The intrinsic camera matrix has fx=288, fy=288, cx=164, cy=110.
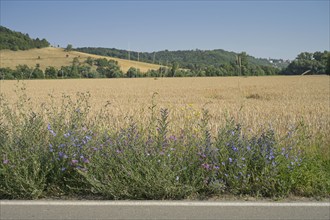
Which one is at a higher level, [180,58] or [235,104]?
[180,58]

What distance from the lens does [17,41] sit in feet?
340

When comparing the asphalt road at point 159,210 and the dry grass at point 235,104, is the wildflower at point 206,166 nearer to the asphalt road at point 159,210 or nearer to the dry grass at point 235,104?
the asphalt road at point 159,210

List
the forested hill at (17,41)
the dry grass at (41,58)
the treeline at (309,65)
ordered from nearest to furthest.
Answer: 1. the treeline at (309,65)
2. the dry grass at (41,58)
3. the forested hill at (17,41)

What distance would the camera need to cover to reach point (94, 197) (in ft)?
12.7

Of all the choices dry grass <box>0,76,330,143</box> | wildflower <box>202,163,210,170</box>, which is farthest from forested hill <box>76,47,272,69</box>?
wildflower <box>202,163,210,170</box>

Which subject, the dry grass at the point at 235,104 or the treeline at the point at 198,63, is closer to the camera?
the dry grass at the point at 235,104

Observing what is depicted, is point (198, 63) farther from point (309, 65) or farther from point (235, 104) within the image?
point (309, 65)

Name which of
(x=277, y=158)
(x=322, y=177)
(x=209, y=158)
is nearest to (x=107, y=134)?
(x=209, y=158)

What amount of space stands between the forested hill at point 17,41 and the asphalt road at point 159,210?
10870cm

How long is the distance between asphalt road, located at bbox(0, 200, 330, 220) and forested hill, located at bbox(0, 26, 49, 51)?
109 metres

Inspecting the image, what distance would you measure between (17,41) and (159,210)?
382ft

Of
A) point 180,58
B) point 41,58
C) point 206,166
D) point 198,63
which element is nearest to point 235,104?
point 198,63

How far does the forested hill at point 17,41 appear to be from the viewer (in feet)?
328

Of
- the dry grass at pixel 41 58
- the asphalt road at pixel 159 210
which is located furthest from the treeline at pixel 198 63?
the dry grass at pixel 41 58
